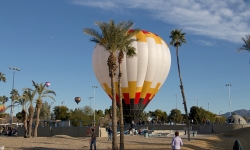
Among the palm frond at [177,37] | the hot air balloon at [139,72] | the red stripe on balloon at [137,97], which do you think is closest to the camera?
the palm frond at [177,37]

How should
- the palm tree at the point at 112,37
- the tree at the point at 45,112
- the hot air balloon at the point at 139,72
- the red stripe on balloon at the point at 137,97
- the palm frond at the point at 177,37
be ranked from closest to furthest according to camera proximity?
the palm tree at the point at 112,37 < the palm frond at the point at 177,37 < the hot air balloon at the point at 139,72 < the red stripe on balloon at the point at 137,97 < the tree at the point at 45,112

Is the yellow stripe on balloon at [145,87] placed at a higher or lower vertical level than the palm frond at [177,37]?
lower

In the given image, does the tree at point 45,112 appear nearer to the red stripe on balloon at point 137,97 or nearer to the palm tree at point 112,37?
the red stripe on balloon at point 137,97

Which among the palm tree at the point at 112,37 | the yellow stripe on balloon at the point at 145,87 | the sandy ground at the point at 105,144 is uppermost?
the palm tree at the point at 112,37

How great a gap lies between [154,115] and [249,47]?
95332mm

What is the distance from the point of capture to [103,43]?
86.3ft

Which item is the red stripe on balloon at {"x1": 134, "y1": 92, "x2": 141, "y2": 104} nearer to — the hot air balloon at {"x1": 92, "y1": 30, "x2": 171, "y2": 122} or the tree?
the hot air balloon at {"x1": 92, "y1": 30, "x2": 171, "y2": 122}

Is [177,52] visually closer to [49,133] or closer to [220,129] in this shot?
[220,129]

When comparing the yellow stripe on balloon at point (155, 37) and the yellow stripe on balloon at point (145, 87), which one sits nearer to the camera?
the yellow stripe on balloon at point (145, 87)

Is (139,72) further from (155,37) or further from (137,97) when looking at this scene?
(155,37)

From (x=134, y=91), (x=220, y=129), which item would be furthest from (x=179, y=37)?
(x=220, y=129)

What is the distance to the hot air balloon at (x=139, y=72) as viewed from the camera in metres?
47.5

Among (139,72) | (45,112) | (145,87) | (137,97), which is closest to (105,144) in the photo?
(137,97)

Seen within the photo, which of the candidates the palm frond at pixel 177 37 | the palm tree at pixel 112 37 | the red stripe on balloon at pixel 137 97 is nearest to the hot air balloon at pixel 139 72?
the red stripe on balloon at pixel 137 97
